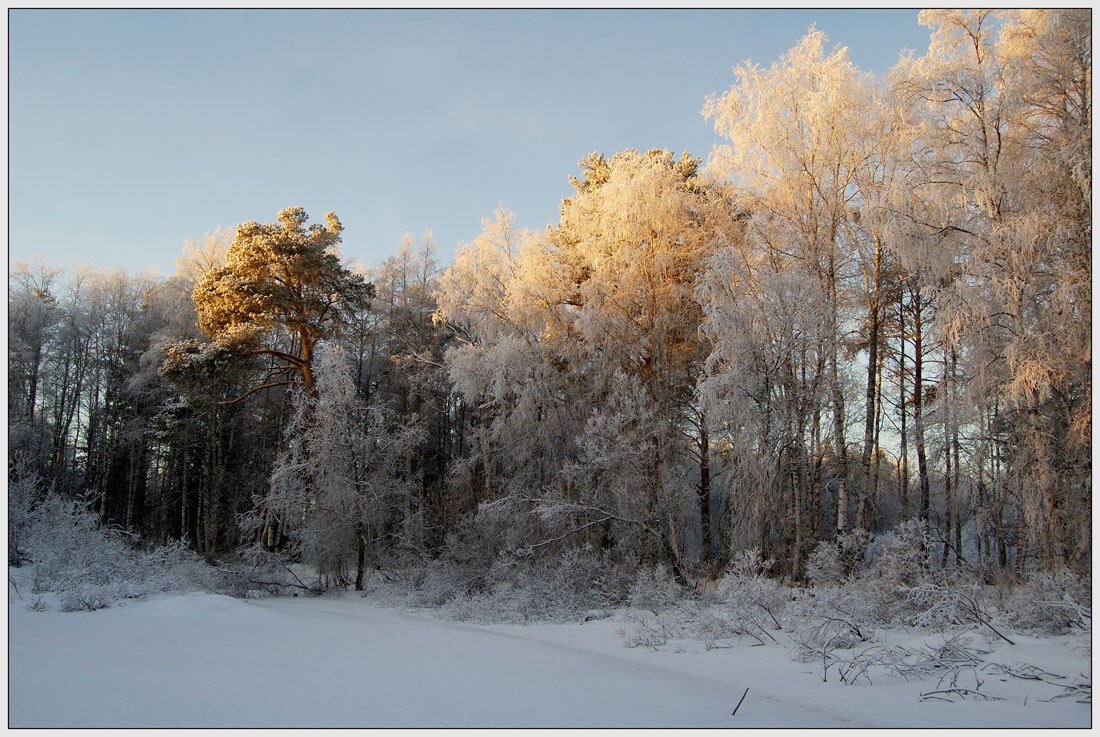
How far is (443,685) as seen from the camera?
539 cm

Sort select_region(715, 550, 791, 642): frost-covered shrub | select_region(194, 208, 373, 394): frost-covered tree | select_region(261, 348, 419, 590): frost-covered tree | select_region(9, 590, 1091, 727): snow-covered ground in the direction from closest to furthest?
select_region(9, 590, 1091, 727): snow-covered ground
select_region(715, 550, 791, 642): frost-covered shrub
select_region(261, 348, 419, 590): frost-covered tree
select_region(194, 208, 373, 394): frost-covered tree

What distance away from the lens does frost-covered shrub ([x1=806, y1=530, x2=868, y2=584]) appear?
33.1 ft

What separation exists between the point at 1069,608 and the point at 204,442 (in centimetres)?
2294

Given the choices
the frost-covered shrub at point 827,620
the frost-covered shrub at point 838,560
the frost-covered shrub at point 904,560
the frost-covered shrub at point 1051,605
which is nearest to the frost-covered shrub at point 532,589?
the frost-covered shrub at point 838,560

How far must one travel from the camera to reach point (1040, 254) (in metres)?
9.27

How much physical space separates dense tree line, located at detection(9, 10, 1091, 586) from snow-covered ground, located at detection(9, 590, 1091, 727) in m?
4.83

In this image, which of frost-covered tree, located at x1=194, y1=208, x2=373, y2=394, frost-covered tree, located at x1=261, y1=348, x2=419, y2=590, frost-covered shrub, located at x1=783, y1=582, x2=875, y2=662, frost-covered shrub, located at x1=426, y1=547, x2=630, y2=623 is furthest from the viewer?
frost-covered tree, located at x1=194, y1=208, x2=373, y2=394

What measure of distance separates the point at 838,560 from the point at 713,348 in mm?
5098

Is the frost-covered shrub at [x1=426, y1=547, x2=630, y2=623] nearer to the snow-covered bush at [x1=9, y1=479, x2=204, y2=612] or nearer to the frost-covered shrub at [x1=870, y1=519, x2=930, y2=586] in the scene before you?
the frost-covered shrub at [x1=870, y1=519, x2=930, y2=586]

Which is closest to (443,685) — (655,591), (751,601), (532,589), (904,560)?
(751,601)

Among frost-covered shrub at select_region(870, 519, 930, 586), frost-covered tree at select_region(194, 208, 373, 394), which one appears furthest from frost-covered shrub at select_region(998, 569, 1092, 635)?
frost-covered tree at select_region(194, 208, 373, 394)

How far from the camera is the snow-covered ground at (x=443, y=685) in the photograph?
4.38 m

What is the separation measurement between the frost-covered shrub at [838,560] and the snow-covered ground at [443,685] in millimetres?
3513

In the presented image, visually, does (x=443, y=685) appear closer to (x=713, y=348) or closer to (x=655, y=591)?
(x=655, y=591)
